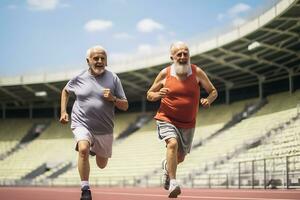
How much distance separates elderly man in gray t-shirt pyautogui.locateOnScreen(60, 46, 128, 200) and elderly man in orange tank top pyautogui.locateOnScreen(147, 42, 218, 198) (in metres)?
0.61

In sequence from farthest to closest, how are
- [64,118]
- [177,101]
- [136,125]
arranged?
[136,125], [177,101], [64,118]

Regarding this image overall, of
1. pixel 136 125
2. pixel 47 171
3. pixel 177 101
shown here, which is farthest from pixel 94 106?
pixel 136 125

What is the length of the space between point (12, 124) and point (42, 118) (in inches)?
109

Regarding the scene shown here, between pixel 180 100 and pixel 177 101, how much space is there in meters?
0.04

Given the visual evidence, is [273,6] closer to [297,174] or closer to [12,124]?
[297,174]

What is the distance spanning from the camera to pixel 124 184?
108 feet

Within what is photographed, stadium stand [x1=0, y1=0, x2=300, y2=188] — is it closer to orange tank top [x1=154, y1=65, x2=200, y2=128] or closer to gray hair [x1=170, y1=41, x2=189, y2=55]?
orange tank top [x1=154, y1=65, x2=200, y2=128]

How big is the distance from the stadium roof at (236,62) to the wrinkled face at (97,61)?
19851 mm

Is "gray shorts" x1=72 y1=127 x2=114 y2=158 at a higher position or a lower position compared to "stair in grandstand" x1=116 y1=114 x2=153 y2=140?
lower

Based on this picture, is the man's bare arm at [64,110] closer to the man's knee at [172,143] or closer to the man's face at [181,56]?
the man's knee at [172,143]

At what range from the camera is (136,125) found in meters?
45.5

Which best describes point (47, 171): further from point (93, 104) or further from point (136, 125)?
point (93, 104)

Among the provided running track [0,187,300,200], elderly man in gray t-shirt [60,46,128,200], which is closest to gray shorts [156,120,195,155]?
elderly man in gray t-shirt [60,46,128,200]

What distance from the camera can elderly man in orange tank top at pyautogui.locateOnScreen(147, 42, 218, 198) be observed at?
23.8ft
